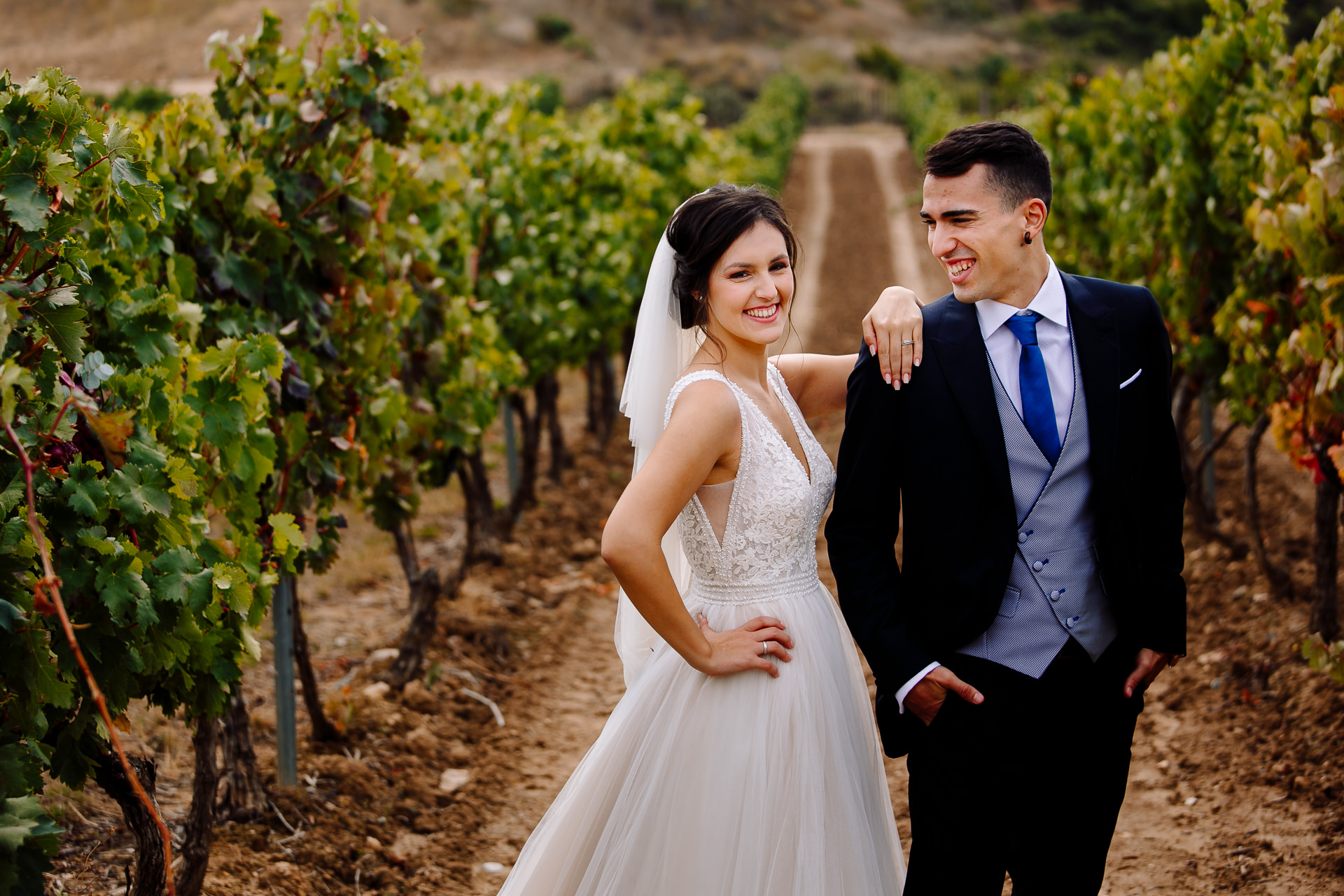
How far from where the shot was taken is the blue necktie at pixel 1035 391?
2.27 meters

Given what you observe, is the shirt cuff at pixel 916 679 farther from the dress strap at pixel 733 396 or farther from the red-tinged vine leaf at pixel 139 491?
the red-tinged vine leaf at pixel 139 491

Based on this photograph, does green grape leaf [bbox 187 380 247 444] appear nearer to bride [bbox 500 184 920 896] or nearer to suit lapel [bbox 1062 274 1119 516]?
→ bride [bbox 500 184 920 896]

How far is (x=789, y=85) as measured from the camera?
43.7 meters

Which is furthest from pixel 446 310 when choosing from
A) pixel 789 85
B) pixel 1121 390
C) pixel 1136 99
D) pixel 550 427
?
pixel 789 85

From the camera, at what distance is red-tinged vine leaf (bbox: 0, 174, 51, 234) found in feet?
6.12

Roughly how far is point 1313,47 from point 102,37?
6787cm

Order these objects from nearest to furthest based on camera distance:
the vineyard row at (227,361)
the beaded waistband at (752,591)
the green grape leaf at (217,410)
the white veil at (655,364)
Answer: the vineyard row at (227,361) → the beaded waistband at (752,591) → the white veil at (655,364) → the green grape leaf at (217,410)

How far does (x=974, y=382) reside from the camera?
7.52ft

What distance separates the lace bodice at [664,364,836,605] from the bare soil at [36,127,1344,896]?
865 millimetres

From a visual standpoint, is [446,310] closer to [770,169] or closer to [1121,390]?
[1121,390]

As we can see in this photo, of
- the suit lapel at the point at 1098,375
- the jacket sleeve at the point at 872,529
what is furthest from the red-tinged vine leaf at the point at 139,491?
the suit lapel at the point at 1098,375

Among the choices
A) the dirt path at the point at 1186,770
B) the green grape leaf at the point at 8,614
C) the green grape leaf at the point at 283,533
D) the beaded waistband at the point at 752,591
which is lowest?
the dirt path at the point at 1186,770

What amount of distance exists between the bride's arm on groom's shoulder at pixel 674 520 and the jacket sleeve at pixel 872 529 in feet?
0.76

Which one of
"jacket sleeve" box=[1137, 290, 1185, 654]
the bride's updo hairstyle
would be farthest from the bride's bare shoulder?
"jacket sleeve" box=[1137, 290, 1185, 654]
